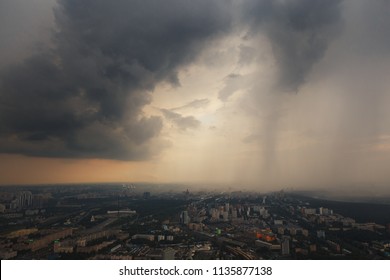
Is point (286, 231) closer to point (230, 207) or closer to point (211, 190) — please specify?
point (230, 207)

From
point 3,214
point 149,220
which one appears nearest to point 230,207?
point 149,220

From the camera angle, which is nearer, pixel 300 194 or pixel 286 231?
pixel 286 231

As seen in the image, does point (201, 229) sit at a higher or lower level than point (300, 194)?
lower

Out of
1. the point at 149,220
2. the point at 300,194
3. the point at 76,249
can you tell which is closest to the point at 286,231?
the point at 300,194
